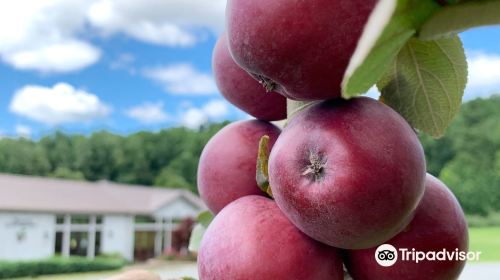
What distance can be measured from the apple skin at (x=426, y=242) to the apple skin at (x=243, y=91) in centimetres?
31

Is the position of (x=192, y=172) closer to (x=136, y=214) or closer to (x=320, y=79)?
(x=136, y=214)

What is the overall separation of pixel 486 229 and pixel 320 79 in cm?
3035

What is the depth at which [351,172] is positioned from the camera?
69 centimetres

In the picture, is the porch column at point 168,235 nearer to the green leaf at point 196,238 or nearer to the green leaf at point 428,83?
the green leaf at point 196,238

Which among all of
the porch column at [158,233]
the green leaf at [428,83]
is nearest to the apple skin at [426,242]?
the green leaf at [428,83]

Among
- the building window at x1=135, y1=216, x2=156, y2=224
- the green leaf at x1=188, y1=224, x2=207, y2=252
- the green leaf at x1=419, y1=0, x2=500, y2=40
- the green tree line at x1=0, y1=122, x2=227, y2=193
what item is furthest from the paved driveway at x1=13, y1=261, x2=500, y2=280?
the green leaf at x1=419, y1=0, x2=500, y2=40

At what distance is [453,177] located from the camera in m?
31.2

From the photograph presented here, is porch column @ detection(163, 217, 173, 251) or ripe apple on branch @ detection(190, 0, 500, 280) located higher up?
ripe apple on branch @ detection(190, 0, 500, 280)

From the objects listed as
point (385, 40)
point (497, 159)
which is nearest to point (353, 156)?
point (385, 40)

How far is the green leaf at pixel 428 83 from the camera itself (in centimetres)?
80

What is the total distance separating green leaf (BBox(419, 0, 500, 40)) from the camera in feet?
1.86

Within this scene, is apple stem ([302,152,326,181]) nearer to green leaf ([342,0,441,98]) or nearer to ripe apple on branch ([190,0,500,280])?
ripe apple on branch ([190,0,500,280])

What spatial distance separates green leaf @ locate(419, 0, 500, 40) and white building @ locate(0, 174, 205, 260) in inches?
928

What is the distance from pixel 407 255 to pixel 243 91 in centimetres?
41
